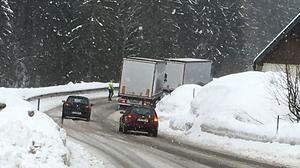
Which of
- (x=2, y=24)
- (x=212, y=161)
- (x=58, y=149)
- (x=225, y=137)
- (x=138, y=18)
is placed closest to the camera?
(x=58, y=149)

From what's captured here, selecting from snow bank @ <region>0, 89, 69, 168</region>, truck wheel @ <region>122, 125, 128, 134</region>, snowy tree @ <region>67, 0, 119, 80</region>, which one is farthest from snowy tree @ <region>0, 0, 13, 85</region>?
snow bank @ <region>0, 89, 69, 168</region>

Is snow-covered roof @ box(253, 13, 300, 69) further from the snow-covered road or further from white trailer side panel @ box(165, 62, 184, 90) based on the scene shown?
Result: the snow-covered road

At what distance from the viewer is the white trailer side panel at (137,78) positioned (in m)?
41.1

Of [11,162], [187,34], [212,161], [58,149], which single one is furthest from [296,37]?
[187,34]

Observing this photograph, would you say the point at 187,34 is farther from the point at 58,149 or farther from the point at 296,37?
the point at 58,149

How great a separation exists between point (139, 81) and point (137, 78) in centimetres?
30

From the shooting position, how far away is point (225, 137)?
81.8 feet

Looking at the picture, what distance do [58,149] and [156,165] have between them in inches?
Answer: 145

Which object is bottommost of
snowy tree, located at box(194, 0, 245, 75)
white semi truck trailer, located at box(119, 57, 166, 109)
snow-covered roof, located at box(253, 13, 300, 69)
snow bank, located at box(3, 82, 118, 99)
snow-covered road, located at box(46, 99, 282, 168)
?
snow-covered road, located at box(46, 99, 282, 168)

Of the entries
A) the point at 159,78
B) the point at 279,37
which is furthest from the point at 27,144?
the point at 159,78

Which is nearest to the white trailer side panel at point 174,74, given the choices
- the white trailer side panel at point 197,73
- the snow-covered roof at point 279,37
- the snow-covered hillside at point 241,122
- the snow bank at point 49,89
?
the white trailer side panel at point 197,73

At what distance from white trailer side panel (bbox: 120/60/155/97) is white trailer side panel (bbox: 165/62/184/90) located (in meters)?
6.27

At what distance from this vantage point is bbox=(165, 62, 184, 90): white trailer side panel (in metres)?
47.3

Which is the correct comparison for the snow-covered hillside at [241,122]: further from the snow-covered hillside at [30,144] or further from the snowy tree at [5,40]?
the snowy tree at [5,40]
